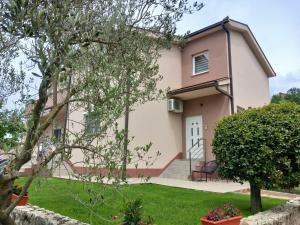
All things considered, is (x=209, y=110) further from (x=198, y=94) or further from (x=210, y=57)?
(x=210, y=57)

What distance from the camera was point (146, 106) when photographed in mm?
18000

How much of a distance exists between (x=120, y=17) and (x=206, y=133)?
13.7m

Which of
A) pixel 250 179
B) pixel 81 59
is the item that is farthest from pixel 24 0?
pixel 250 179

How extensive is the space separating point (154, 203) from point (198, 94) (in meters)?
9.96

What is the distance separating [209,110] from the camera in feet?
59.8

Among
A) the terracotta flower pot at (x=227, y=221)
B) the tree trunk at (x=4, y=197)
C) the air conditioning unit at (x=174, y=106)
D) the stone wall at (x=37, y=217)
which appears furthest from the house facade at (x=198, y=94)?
the tree trunk at (x=4, y=197)

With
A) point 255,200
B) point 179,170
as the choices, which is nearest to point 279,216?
point 255,200

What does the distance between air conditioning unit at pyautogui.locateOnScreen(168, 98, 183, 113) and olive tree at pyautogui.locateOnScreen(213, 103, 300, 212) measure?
34.1ft

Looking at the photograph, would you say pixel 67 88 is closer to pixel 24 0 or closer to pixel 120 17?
pixel 120 17

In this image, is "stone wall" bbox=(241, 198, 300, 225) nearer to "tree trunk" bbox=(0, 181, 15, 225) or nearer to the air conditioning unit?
"tree trunk" bbox=(0, 181, 15, 225)

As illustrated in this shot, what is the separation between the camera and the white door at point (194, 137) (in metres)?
18.5

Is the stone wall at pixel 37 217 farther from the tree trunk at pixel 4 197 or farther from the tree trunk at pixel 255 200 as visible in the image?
the tree trunk at pixel 255 200

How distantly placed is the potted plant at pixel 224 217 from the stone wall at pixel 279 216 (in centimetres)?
27

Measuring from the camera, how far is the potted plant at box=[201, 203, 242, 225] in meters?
6.17
